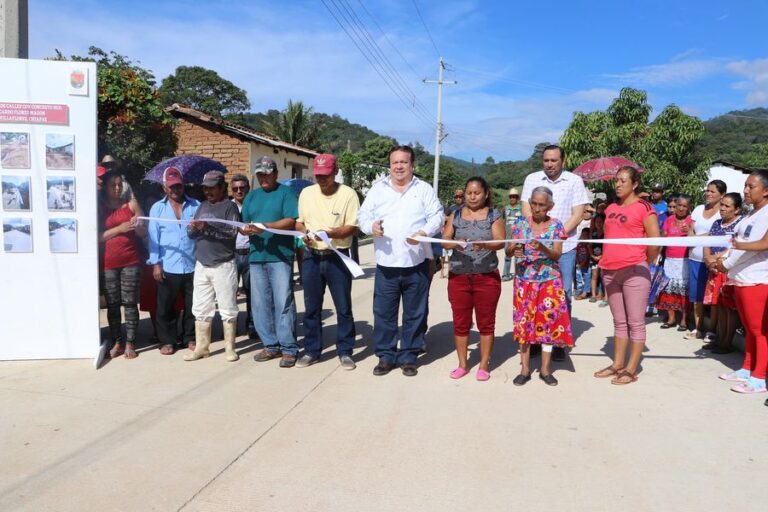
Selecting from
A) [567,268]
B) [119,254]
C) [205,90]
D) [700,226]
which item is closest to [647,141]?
[700,226]

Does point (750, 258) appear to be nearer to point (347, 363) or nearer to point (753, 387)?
point (753, 387)

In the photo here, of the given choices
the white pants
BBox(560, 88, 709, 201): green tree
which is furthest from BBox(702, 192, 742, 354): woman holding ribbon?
BBox(560, 88, 709, 201): green tree

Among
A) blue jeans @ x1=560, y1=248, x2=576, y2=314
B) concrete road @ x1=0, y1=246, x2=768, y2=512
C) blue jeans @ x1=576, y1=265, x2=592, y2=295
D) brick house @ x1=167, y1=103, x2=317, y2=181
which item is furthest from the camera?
brick house @ x1=167, y1=103, x2=317, y2=181

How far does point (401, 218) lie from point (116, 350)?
124 inches

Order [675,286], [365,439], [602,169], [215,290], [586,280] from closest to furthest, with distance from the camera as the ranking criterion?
[365,439], [215,290], [675,286], [586,280], [602,169]

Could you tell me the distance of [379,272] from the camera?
5.16 meters

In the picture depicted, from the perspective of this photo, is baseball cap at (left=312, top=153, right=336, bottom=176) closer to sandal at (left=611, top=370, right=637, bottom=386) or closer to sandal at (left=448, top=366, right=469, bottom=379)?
sandal at (left=448, top=366, right=469, bottom=379)

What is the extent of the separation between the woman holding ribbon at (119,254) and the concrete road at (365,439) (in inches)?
18.4

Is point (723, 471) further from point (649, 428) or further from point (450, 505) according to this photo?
point (450, 505)

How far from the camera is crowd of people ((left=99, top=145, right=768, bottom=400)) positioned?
15.8 ft

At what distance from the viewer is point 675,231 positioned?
289 inches

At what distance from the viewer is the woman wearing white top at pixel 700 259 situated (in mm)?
6449

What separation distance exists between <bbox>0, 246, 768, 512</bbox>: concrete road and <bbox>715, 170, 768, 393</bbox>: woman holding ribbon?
33 centimetres

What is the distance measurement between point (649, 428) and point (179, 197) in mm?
4728
